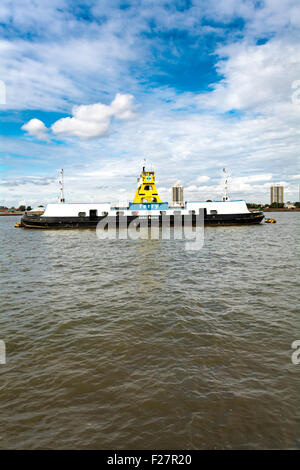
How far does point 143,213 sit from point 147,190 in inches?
214

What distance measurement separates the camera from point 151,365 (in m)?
5.38

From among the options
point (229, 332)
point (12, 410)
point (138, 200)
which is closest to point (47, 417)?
point (12, 410)

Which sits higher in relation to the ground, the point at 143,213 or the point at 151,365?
the point at 143,213

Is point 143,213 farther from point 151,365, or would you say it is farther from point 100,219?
point 151,365

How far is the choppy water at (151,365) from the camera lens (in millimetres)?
3783

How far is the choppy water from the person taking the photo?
12.4 ft

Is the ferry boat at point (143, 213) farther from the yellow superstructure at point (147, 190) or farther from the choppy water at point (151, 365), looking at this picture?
the choppy water at point (151, 365)

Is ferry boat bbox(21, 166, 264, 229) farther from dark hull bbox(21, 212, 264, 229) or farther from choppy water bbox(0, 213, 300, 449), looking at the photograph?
choppy water bbox(0, 213, 300, 449)

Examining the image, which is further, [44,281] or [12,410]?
[44,281]

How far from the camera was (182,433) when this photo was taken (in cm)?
370

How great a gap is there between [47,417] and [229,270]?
37.5 ft

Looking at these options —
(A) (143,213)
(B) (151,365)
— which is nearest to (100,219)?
(A) (143,213)

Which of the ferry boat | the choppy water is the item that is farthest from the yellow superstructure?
the choppy water
